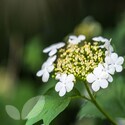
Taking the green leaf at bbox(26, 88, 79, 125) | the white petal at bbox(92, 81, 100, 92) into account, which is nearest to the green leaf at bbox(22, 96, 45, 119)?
the green leaf at bbox(26, 88, 79, 125)

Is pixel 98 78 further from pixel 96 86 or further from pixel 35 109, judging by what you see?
pixel 35 109

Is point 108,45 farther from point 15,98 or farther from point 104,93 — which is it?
point 15,98

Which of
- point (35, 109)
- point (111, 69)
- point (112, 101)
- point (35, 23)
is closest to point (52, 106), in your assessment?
point (35, 109)

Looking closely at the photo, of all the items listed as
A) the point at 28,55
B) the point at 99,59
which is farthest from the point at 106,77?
the point at 28,55

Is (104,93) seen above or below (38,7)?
below

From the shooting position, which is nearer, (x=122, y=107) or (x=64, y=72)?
(x=64, y=72)

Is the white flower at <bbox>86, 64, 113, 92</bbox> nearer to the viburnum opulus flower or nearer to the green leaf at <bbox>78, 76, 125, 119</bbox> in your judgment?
the viburnum opulus flower

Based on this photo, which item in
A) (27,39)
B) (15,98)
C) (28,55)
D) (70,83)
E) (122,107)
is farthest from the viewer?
(27,39)
